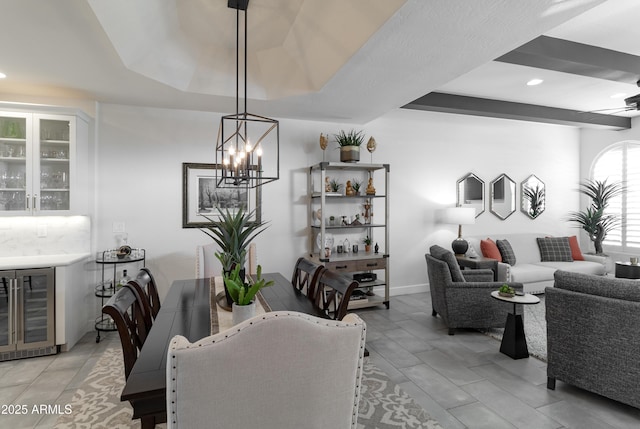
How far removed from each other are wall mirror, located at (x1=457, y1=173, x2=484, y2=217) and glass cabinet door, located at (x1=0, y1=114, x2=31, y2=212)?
5.82 meters

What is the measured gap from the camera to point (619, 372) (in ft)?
7.59

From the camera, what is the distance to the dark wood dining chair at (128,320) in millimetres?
1599

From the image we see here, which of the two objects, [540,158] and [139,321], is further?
[540,158]

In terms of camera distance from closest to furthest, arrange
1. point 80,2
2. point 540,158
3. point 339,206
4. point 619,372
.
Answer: point 80,2 → point 619,372 → point 339,206 → point 540,158

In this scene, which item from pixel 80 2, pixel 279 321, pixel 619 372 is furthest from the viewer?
pixel 619 372

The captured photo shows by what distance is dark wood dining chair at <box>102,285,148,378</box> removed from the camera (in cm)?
160

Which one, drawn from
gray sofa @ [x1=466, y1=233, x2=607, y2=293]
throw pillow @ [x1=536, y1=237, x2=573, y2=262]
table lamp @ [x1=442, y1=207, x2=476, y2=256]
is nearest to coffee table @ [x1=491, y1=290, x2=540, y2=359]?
gray sofa @ [x1=466, y1=233, x2=607, y2=293]

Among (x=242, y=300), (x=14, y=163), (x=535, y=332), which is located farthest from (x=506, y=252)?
(x=14, y=163)

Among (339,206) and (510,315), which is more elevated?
(339,206)

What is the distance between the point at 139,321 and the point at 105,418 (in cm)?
89

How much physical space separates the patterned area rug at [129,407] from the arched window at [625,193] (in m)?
5.65

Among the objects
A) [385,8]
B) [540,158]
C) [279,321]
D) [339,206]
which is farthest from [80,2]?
[540,158]

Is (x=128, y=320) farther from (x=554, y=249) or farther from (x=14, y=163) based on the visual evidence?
(x=554, y=249)

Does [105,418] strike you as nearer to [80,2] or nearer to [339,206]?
[80,2]
